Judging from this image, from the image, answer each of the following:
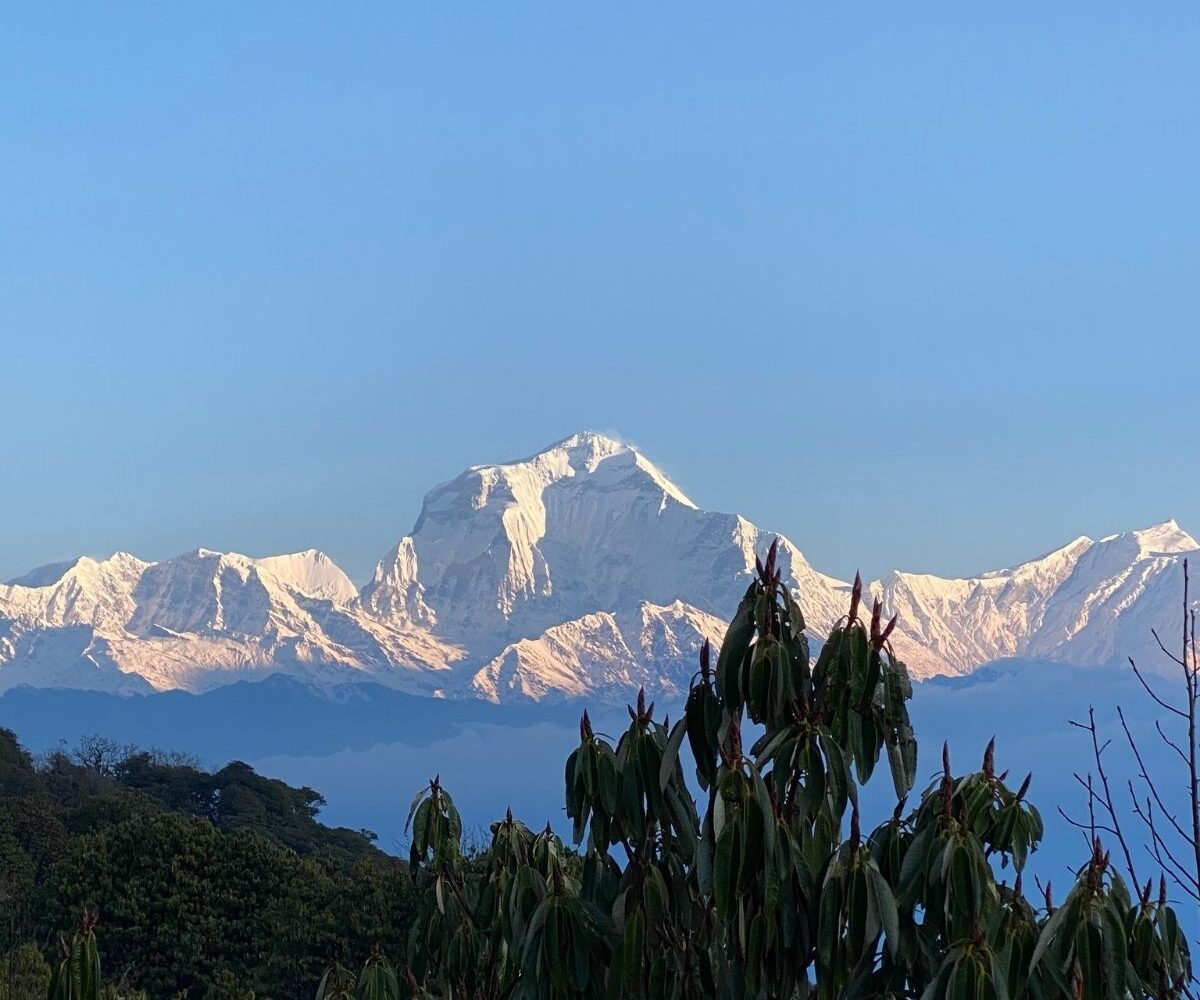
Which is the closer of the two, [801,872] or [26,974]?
[801,872]

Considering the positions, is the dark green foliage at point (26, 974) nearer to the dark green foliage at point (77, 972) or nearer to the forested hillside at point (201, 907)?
the forested hillside at point (201, 907)

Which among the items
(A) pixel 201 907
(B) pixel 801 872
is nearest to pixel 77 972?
(B) pixel 801 872

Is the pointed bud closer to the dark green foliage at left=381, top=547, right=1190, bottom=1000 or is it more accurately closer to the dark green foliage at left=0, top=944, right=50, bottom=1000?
the dark green foliage at left=381, top=547, right=1190, bottom=1000

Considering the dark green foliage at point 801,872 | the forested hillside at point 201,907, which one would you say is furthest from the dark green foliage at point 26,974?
the dark green foliage at point 801,872

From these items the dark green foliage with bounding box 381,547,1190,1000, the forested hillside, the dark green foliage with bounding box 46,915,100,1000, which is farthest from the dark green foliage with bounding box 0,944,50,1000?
the dark green foliage with bounding box 381,547,1190,1000

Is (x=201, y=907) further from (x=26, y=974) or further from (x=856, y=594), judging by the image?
(x=856, y=594)

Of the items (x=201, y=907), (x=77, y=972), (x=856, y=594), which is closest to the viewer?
(x=856, y=594)

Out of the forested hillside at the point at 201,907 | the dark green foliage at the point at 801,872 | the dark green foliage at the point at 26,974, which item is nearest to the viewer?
the dark green foliage at the point at 801,872

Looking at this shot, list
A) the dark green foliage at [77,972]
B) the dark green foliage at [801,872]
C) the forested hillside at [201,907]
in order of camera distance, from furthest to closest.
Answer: the forested hillside at [201,907]
the dark green foliage at [77,972]
the dark green foliage at [801,872]

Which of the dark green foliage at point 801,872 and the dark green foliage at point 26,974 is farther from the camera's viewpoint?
the dark green foliage at point 26,974

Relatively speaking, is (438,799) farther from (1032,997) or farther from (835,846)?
(1032,997)

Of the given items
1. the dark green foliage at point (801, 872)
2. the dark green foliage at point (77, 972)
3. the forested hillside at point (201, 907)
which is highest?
the forested hillside at point (201, 907)

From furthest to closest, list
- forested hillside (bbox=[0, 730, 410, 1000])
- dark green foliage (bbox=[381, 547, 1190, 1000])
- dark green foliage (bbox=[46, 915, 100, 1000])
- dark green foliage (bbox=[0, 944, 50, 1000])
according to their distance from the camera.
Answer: forested hillside (bbox=[0, 730, 410, 1000]), dark green foliage (bbox=[0, 944, 50, 1000]), dark green foliage (bbox=[46, 915, 100, 1000]), dark green foliage (bbox=[381, 547, 1190, 1000])

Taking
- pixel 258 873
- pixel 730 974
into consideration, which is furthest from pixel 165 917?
pixel 730 974
